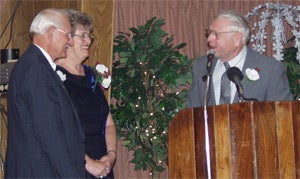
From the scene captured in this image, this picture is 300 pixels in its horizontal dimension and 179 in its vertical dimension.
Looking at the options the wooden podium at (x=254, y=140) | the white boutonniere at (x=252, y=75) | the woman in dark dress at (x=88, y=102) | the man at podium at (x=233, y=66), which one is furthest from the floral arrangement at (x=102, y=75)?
the wooden podium at (x=254, y=140)

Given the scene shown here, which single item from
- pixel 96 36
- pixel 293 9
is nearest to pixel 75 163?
pixel 96 36

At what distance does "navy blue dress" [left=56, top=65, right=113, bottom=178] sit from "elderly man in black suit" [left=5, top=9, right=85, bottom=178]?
1.61 feet

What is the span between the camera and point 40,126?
105 inches

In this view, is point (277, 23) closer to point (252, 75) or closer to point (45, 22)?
point (252, 75)

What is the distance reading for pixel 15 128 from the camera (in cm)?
277

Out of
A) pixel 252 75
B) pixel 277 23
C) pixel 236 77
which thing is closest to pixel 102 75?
pixel 252 75

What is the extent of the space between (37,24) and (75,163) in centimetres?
76

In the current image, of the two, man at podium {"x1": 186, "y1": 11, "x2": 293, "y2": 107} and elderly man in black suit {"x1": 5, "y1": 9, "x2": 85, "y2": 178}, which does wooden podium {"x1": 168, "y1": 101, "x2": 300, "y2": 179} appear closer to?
man at podium {"x1": 186, "y1": 11, "x2": 293, "y2": 107}

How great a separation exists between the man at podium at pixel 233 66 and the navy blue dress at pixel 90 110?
0.56 meters

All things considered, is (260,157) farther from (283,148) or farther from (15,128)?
(15,128)

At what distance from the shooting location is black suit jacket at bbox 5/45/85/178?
269cm

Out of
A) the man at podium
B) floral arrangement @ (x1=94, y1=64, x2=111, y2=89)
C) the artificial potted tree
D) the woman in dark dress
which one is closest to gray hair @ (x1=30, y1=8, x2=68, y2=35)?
the woman in dark dress

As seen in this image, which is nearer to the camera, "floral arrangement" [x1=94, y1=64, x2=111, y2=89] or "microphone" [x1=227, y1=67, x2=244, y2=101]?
"microphone" [x1=227, y1=67, x2=244, y2=101]

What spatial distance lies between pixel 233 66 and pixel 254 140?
710mm
